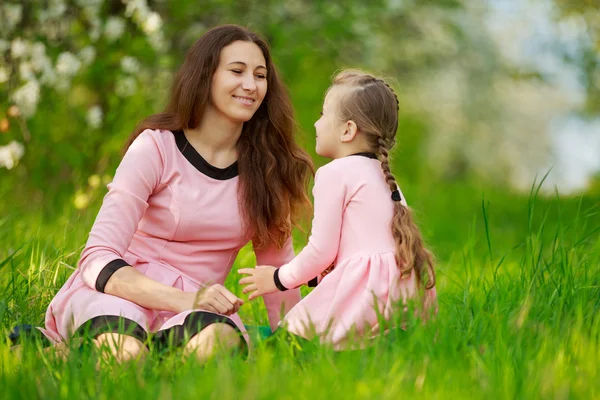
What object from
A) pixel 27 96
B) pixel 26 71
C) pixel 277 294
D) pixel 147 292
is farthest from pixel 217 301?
pixel 26 71

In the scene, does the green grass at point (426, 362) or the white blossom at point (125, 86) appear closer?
the green grass at point (426, 362)

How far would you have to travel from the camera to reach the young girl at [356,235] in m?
2.56

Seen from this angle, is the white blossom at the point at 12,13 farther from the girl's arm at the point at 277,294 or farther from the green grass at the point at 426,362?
the girl's arm at the point at 277,294

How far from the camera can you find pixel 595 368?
2.15m

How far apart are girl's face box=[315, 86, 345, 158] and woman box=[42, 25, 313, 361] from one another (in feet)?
1.11

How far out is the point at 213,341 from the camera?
2.41 m

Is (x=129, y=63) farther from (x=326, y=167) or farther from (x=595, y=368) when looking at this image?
(x=595, y=368)

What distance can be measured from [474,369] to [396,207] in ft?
2.23

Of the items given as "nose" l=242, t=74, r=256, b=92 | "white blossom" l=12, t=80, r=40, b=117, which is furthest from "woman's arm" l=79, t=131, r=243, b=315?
"white blossom" l=12, t=80, r=40, b=117

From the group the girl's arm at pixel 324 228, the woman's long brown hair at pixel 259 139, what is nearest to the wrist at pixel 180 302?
the girl's arm at pixel 324 228

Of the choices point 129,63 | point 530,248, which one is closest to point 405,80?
point 129,63

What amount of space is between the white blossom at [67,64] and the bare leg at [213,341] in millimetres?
3216

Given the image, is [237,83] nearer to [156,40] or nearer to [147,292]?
[147,292]

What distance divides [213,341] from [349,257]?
52cm
